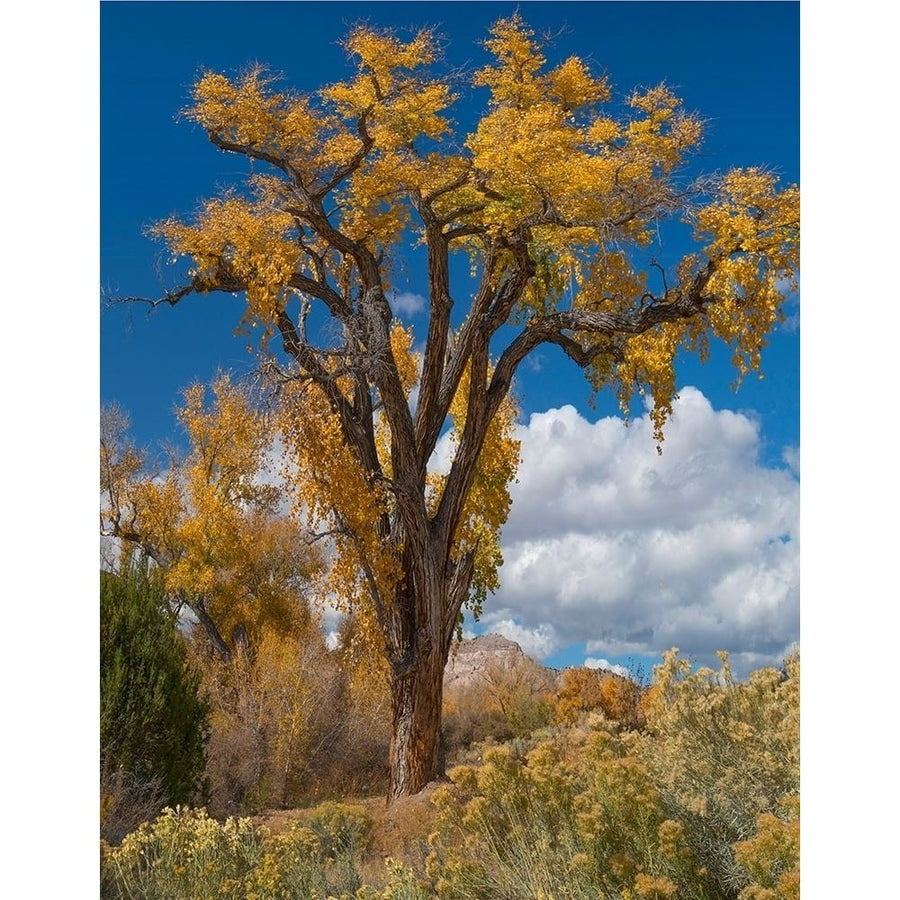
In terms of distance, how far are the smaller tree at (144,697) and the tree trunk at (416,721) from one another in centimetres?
160

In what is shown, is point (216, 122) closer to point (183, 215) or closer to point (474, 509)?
point (183, 215)

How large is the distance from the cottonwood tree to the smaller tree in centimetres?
155

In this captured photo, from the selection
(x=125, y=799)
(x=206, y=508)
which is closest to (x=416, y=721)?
(x=125, y=799)

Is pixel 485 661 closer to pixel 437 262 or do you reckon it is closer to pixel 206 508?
pixel 206 508

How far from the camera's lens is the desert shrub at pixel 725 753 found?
12.7ft

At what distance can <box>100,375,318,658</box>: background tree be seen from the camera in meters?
14.3

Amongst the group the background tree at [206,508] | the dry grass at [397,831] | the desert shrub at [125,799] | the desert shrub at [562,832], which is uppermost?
the background tree at [206,508]

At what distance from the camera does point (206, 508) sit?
1427cm

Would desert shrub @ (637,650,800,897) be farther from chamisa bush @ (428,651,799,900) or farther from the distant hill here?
the distant hill

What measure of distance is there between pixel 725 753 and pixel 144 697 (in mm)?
4792

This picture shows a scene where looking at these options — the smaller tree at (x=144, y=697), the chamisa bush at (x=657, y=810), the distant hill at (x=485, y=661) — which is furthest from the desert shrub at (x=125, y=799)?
the distant hill at (x=485, y=661)

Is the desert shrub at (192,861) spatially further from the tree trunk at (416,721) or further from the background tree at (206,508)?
the background tree at (206,508)
